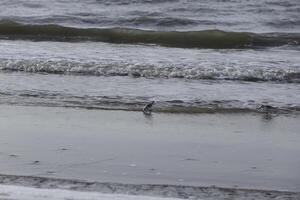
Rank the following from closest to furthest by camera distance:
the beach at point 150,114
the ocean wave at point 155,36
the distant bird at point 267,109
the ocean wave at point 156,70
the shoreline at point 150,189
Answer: the shoreline at point 150,189, the beach at point 150,114, the distant bird at point 267,109, the ocean wave at point 156,70, the ocean wave at point 155,36

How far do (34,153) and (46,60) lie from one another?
5.58 m

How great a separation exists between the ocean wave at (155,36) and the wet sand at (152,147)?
284 inches

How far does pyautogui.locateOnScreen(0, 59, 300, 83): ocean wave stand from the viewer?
10031 millimetres

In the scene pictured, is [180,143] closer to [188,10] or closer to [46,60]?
[46,60]

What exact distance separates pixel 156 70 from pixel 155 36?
540 cm

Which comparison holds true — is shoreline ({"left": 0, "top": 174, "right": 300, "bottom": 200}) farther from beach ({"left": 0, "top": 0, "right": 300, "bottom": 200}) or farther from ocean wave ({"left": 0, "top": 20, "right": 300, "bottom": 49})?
ocean wave ({"left": 0, "top": 20, "right": 300, "bottom": 49})

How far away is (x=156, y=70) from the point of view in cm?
1039

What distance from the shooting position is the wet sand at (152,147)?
5.31 meters

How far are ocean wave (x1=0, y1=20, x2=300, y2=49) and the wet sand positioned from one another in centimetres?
722

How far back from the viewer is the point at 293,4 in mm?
19984

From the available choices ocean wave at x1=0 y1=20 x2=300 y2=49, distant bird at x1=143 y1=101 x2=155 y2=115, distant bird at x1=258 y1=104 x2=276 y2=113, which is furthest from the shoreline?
ocean wave at x1=0 y1=20 x2=300 y2=49

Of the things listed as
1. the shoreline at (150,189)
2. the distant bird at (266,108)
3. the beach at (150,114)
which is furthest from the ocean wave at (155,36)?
the shoreline at (150,189)

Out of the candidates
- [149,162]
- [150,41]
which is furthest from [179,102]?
[150,41]

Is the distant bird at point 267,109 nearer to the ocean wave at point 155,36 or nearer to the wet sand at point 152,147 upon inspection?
the wet sand at point 152,147
